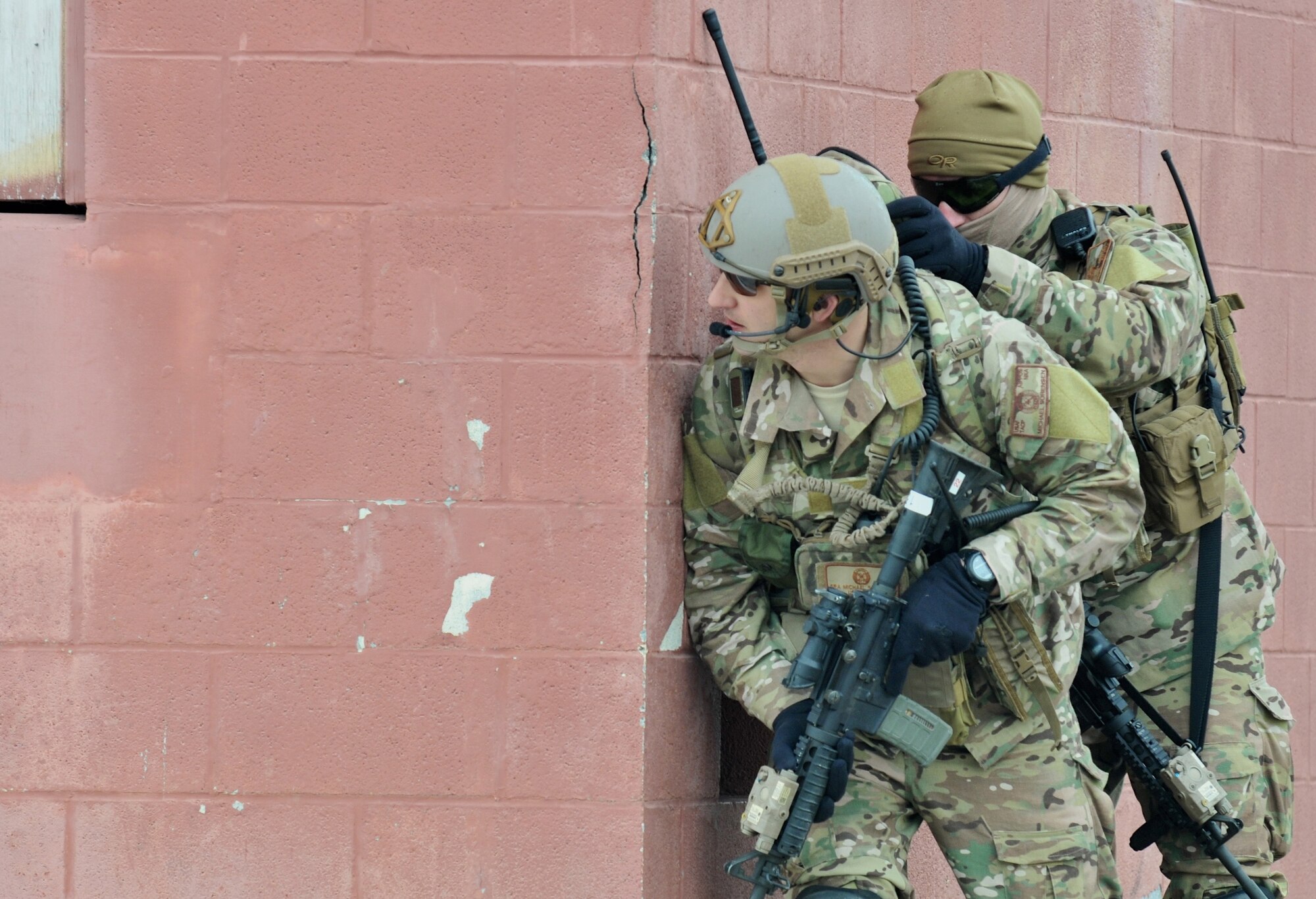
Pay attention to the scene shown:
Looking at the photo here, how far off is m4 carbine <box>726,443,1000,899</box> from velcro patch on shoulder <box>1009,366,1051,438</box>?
0.11 meters

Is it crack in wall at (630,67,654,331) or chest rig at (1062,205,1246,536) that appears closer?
crack in wall at (630,67,654,331)

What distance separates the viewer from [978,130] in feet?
10.7

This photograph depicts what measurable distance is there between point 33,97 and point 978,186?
1906 mm

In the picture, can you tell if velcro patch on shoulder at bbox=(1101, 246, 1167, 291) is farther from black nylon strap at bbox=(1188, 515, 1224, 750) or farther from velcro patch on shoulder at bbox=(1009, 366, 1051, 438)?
black nylon strap at bbox=(1188, 515, 1224, 750)

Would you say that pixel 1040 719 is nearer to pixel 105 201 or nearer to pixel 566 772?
pixel 566 772

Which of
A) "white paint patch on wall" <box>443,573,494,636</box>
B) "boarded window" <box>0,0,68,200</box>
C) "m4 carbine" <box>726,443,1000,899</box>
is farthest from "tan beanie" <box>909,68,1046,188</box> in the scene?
"boarded window" <box>0,0,68,200</box>

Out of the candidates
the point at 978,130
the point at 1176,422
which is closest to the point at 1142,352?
the point at 1176,422

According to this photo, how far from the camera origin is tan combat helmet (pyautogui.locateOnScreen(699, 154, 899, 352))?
2.79 meters

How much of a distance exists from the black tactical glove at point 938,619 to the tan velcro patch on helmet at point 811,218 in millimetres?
588

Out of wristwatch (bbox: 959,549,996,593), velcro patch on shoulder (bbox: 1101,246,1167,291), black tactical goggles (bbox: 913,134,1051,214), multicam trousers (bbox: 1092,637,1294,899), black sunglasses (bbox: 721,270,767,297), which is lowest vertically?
multicam trousers (bbox: 1092,637,1294,899)

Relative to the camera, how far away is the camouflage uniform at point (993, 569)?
111 inches

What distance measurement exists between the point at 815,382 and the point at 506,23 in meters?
0.92

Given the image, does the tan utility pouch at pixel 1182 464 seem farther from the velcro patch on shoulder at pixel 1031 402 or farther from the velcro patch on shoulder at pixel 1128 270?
the velcro patch on shoulder at pixel 1031 402

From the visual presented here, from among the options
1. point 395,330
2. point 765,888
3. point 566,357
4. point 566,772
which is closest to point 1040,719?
point 765,888
